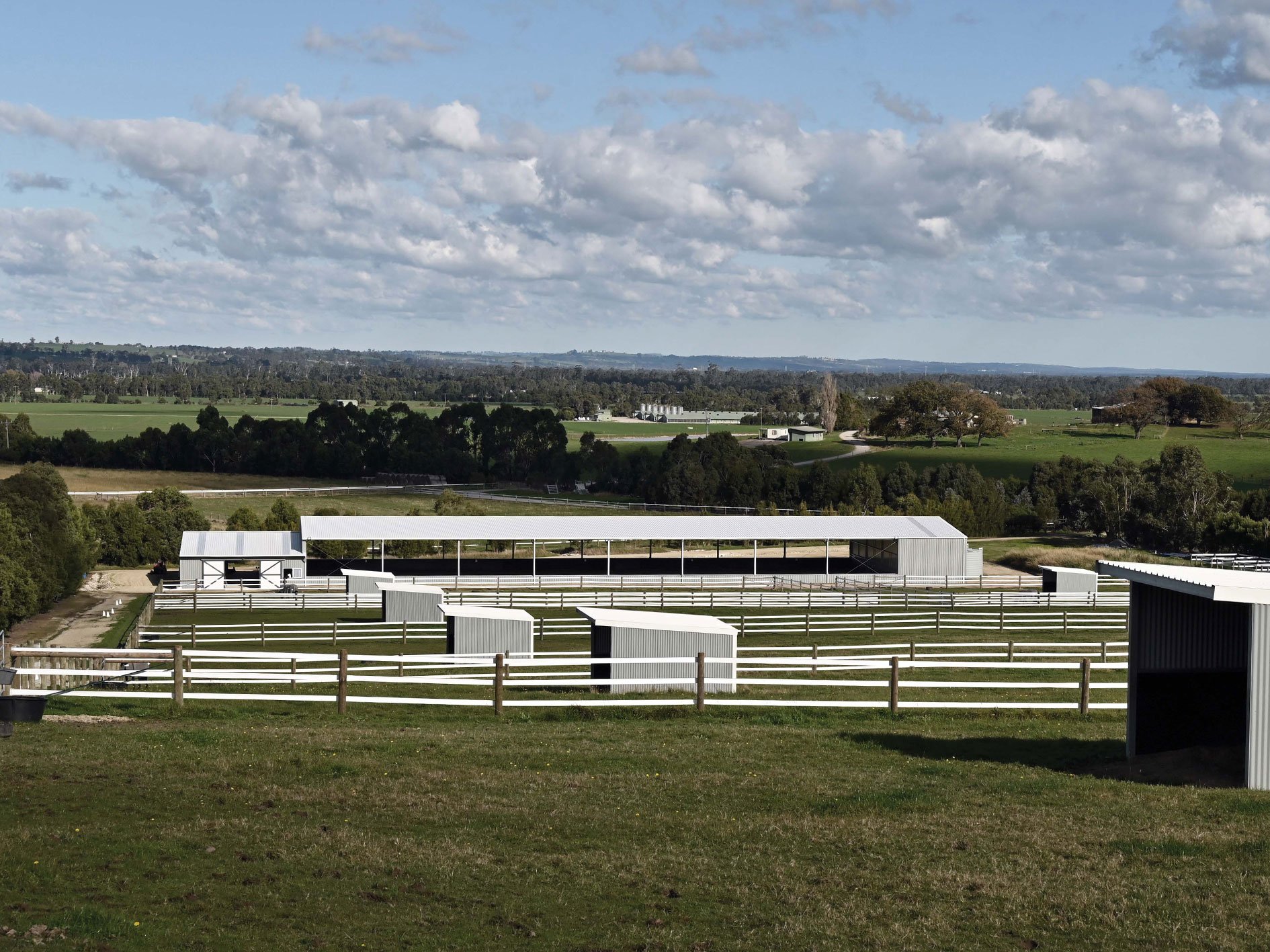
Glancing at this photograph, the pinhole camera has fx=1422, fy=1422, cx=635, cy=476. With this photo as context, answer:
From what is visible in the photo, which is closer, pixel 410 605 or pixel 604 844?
pixel 604 844

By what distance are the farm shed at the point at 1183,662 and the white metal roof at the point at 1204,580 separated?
0.7 inches

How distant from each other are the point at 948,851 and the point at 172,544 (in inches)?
2572

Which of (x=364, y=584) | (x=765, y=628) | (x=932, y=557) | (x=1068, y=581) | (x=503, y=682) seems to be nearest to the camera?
(x=503, y=682)

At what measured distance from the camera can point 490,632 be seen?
27766 mm

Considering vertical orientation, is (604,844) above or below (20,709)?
below

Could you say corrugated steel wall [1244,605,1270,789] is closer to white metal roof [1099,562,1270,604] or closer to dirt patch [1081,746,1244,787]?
white metal roof [1099,562,1270,604]

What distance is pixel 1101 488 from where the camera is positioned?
81688mm

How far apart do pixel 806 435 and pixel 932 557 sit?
108 meters

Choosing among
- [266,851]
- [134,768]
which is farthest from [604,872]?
[134,768]

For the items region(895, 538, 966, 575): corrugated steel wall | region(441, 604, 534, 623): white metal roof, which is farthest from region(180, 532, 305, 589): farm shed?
region(441, 604, 534, 623): white metal roof

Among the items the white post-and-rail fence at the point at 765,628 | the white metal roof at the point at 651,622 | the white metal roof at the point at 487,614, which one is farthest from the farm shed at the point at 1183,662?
the white post-and-rail fence at the point at 765,628

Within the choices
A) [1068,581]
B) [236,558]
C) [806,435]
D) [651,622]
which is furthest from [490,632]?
[806,435]

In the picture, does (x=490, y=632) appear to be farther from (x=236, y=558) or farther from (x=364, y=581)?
(x=236, y=558)

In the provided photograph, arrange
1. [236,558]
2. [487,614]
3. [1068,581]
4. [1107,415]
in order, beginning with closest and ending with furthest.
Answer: [487,614], [1068,581], [236,558], [1107,415]
